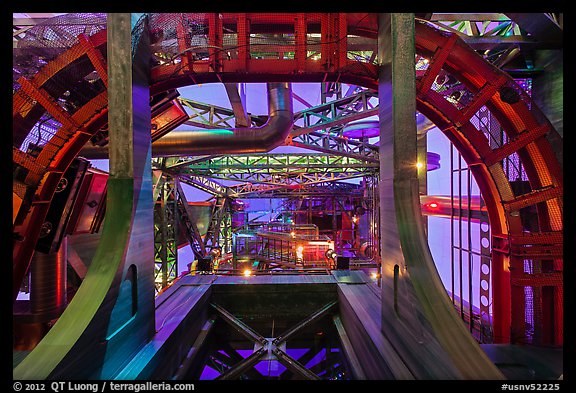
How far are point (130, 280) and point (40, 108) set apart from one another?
3006 millimetres

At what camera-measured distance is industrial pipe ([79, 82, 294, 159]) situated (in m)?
6.68

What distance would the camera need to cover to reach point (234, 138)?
708 cm

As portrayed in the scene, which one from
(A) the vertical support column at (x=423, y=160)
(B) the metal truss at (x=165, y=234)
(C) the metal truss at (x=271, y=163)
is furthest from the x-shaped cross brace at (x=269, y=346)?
(C) the metal truss at (x=271, y=163)

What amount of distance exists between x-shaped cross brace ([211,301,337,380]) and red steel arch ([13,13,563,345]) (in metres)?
3.03

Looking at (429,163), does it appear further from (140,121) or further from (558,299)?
(140,121)

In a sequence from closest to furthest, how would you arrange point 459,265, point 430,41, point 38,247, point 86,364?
point 86,364 → point 430,41 → point 38,247 → point 459,265

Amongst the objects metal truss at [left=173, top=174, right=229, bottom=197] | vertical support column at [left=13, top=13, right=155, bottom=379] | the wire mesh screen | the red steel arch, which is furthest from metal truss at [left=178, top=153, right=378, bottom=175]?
vertical support column at [left=13, top=13, right=155, bottom=379]

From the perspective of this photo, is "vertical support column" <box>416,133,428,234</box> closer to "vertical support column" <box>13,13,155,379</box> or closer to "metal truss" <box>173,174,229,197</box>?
"vertical support column" <box>13,13,155,379</box>

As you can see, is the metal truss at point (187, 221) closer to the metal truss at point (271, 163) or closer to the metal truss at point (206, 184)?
the metal truss at point (271, 163)

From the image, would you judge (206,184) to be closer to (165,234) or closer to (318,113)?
(165,234)

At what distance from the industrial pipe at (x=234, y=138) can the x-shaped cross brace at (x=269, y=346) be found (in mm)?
4591

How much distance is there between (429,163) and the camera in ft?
35.2

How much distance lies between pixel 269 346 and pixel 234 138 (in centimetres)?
551
